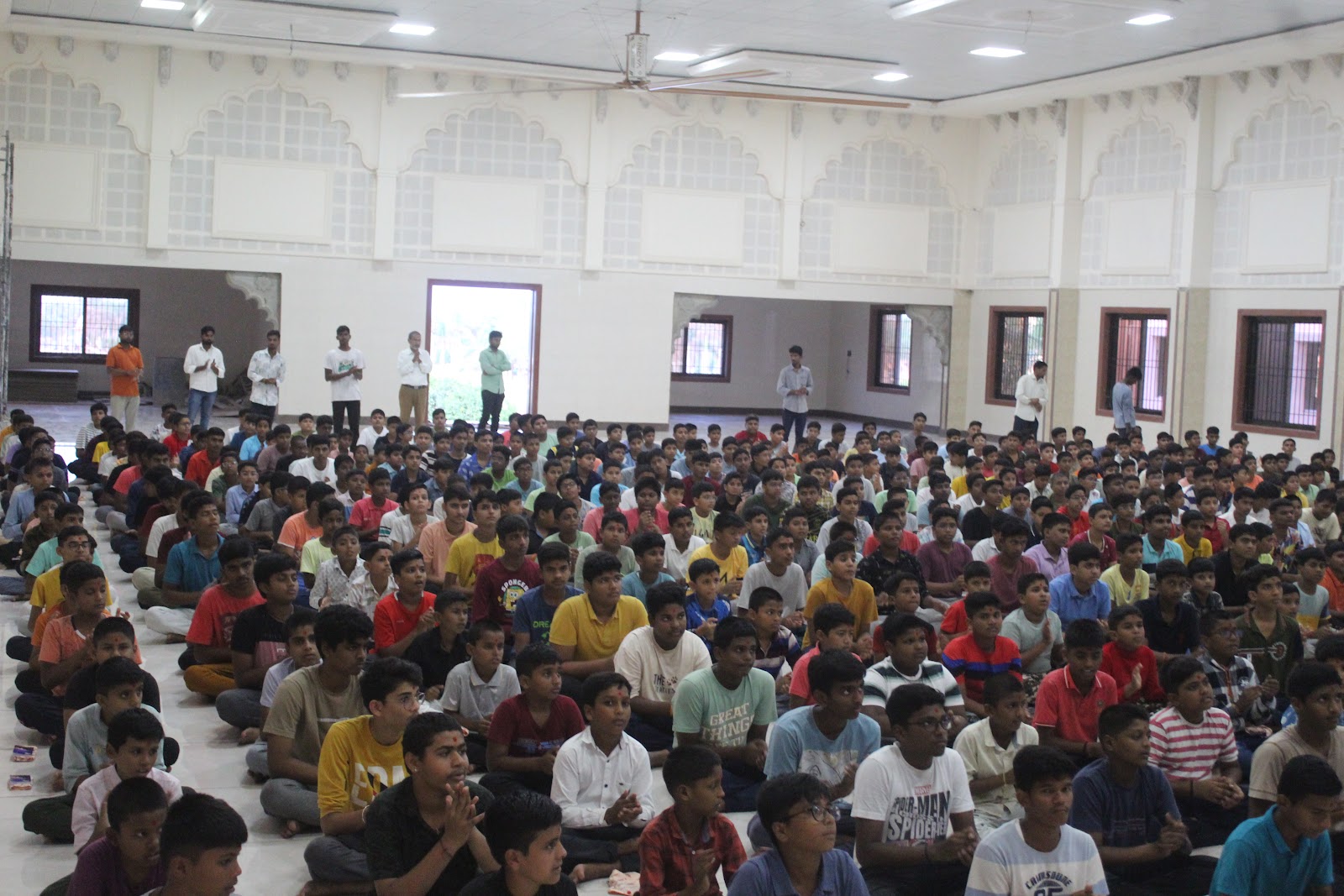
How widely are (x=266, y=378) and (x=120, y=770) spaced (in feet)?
39.9

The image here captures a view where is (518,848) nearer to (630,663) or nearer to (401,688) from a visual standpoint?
(401,688)

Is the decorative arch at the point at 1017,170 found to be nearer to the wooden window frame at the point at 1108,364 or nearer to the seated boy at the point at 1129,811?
the wooden window frame at the point at 1108,364

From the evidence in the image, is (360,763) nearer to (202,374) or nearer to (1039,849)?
(1039,849)

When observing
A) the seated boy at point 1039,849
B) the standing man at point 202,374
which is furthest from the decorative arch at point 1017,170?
the seated boy at point 1039,849

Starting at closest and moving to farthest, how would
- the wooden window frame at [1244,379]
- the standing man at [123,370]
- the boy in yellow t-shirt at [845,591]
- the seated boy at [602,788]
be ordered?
the seated boy at [602,788] → the boy in yellow t-shirt at [845,591] → the wooden window frame at [1244,379] → the standing man at [123,370]

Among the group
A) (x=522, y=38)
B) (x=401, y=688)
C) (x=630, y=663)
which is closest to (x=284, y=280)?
(x=522, y=38)

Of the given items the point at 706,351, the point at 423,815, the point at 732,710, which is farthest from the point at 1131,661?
the point at 706,351

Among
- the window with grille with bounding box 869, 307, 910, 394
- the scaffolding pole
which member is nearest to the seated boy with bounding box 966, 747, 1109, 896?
the scaffolding pole

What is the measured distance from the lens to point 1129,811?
4.62 meters

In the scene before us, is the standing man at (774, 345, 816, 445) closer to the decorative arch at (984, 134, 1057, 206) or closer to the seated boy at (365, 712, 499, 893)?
the decorative arch at (984, 134, 1057, 206)

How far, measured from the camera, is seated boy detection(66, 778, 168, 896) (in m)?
3.59

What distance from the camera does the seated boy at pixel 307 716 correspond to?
4.97m

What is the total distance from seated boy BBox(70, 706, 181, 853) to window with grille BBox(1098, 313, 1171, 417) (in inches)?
594

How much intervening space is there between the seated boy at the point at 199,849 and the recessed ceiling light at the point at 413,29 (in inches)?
537
